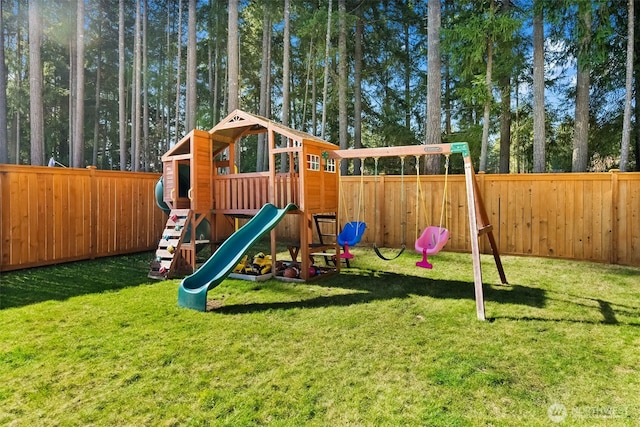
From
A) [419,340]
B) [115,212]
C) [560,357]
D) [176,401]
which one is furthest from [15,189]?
[560,357]

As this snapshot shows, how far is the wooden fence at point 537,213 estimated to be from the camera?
650 cm

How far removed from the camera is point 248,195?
6199 millimetres

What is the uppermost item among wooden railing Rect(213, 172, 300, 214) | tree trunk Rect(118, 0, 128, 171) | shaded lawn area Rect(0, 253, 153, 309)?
tree trunk Rect(118, 0, 128, 171)

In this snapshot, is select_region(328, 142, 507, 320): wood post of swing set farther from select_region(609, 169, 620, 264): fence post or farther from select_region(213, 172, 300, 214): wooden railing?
select_region(609, 169, 620, 264): fence post

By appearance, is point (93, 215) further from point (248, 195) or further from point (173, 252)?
point (248, 195)

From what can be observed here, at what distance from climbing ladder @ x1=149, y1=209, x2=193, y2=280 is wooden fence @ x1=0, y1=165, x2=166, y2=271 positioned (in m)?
1.76

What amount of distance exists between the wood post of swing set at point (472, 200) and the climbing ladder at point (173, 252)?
253 cm

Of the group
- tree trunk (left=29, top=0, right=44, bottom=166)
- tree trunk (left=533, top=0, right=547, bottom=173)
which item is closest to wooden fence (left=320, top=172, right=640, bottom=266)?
tree trunk (left=533, top=0, right=547, bottom=173)

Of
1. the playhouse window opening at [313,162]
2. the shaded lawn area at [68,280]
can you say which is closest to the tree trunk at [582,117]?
the playhouse window opening at [313,162]

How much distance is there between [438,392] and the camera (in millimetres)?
2303

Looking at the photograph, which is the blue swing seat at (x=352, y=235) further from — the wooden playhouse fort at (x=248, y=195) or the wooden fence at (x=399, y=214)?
the wooden fence at (x=399, y=214)

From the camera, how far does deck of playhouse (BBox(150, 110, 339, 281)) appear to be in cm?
561

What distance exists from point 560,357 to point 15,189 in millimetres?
7109

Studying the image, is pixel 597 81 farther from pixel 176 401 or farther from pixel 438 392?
pixel 176 401
